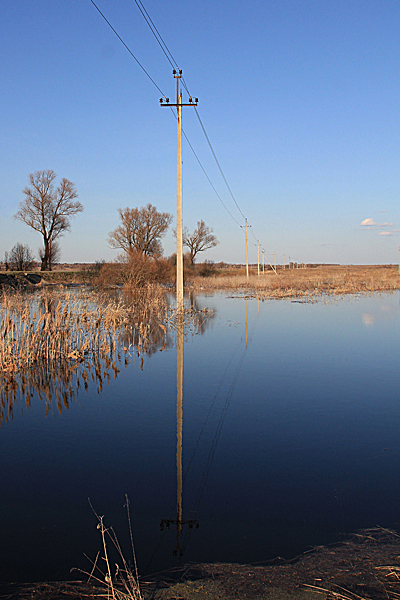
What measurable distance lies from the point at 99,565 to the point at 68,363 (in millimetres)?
7555

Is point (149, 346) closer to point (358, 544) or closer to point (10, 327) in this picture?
point (10, 327)

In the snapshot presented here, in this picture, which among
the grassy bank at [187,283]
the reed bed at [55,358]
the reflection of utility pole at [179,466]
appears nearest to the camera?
the reflection of utility pole at [179,466]

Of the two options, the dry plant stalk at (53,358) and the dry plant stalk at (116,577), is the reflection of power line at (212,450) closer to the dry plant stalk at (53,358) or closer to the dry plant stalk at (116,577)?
the dry plant stalk at (116,577)

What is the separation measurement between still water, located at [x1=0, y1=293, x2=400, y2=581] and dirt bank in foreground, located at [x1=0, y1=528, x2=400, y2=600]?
0.17 metres

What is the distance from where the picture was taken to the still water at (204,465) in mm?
3701

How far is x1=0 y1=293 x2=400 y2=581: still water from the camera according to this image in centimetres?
370

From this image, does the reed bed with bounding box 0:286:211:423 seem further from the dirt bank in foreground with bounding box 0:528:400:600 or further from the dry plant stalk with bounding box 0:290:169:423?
the dirt bank in foreground with bounding box 0:528:400:600

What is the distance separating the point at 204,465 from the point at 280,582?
2070 millimetres

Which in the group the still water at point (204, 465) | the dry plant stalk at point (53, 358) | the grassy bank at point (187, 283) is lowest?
the still water at point (204, 465)

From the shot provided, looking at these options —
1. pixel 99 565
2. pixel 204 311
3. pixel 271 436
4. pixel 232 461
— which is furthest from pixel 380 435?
pixel 204 311

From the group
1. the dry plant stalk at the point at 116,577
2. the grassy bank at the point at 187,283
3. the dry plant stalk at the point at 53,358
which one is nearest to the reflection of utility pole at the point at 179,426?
the dry plant stalk at the point at 116,577

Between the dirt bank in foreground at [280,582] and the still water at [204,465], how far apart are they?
0.17m

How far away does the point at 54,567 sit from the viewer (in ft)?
11.1

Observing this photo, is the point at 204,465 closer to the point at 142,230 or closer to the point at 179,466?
the point at 179,466
